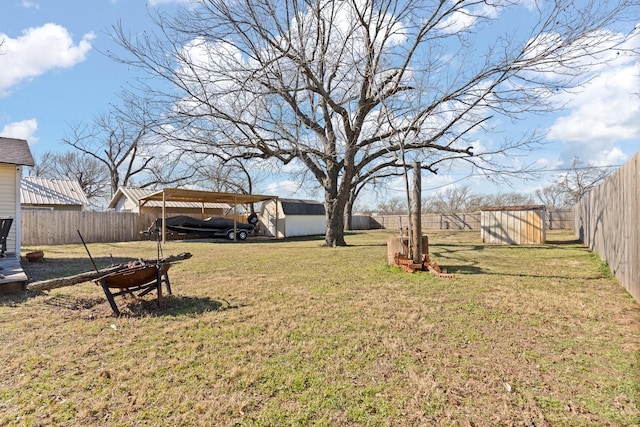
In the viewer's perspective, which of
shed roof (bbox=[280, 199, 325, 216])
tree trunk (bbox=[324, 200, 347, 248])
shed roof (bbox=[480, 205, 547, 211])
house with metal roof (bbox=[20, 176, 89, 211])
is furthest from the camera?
shed roof (bbox=[280, 199, 325, 216])

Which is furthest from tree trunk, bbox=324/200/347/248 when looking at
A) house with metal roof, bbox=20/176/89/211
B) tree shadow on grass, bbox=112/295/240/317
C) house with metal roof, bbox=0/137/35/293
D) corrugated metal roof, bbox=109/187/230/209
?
house with metal roof, bbox=20/176/89/211

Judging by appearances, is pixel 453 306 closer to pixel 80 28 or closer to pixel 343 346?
pixel 343 346

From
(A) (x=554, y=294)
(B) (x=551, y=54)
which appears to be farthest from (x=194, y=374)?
(B) (x=551, y=54)

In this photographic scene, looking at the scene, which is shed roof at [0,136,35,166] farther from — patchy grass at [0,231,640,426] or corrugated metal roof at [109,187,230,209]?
corrugated metal roof at [109,187,230,209]

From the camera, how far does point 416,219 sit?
23.5 feet

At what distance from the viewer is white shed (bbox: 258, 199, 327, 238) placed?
2135 cm

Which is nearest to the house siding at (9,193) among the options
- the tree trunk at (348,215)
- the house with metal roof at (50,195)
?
the house with metal roof at (50,195)

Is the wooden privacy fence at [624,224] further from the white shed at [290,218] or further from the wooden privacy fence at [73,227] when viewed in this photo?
the wooden privacy fence at [73,227]

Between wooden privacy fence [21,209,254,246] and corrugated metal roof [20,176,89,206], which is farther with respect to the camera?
corrugated metal roof [20,176,89,206]

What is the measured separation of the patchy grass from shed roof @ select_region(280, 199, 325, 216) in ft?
52.8

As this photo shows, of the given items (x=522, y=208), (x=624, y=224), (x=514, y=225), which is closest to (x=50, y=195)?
(x=514, y=225)

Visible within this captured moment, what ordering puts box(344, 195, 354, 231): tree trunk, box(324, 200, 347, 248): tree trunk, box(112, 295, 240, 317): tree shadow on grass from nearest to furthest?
1. box(112, 295, 240, 317): tree shadow on grass
2. box(324, 200, 347, 248): tree trunk
3. box(344, 195, 354, 231): tree trunk

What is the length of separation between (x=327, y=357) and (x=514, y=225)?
43.2 ft

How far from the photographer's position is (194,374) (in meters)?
2.58
